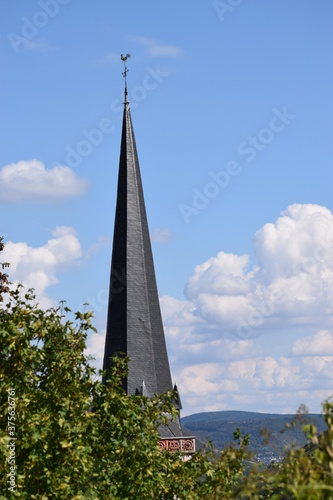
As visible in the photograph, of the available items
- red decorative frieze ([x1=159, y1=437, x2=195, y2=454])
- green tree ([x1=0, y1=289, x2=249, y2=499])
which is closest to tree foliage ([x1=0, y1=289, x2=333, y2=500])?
green tree ([x1=0, y1=289, x2=249, y2=499])

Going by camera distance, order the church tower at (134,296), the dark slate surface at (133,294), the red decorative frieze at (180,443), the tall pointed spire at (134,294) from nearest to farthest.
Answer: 1. the red decorative frieze at (180,443)
2. the church tower at (134,296)
3. the tall pointed spire at (134,294)
4. the dark slate surface at (133,294)

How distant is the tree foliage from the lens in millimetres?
21578

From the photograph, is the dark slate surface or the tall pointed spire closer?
A: the tall pointed spire

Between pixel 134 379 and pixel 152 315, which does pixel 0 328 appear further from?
pixel 152 315

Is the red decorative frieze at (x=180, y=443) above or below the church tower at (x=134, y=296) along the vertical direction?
below

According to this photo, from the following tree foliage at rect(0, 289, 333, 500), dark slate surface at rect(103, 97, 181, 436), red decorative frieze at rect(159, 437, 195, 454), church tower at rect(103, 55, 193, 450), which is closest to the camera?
tree foliage at rect(0, 289, 333, 500)

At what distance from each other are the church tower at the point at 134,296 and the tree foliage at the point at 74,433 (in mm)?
25448

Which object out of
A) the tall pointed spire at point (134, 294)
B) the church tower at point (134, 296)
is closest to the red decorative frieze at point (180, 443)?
the church tower at point (134, 296)

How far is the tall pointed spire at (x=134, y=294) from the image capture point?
54.1m

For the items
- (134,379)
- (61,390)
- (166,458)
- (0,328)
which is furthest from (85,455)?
(134,379)

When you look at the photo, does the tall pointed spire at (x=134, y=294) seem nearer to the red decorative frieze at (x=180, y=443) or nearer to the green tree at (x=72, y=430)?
the red decorative frieze at (x=180, y=443)

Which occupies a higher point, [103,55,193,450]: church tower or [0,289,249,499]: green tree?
[103,55,193,450]: church tower

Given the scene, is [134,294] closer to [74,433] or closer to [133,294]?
[133,294]

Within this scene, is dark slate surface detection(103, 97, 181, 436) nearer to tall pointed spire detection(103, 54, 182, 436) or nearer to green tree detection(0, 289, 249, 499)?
tall pointed spire detection(103, 54, 182, 436)
